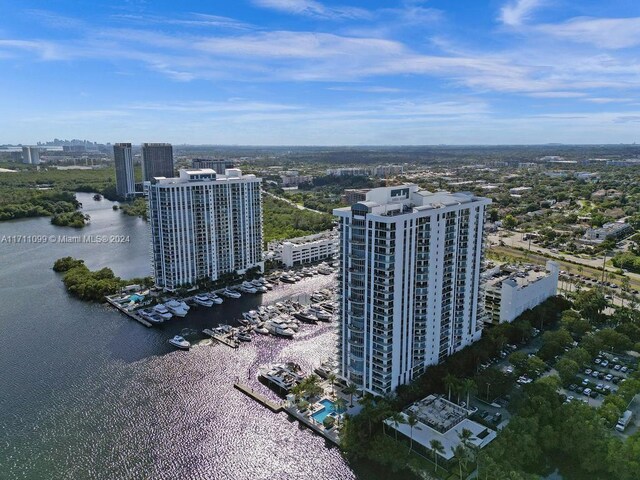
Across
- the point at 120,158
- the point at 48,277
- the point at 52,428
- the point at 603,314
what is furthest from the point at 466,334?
the point at 120,158

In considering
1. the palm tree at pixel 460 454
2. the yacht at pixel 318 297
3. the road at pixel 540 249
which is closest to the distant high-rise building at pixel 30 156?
the road at pixel 540 249

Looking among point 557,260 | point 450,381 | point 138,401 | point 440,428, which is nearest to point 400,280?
point 450,381

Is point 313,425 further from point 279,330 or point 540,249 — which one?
point 540,249

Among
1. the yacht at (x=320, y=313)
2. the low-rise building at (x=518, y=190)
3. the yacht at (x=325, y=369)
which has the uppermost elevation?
the low-rise building at (x=518, y=190)

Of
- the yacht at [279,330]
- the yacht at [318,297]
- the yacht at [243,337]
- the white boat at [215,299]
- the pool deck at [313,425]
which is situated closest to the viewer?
the pool deck at [313,425]

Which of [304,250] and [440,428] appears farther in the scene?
[304,250]

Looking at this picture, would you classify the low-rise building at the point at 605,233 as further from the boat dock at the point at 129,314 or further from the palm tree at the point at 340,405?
the boat dock at the point at 129,314

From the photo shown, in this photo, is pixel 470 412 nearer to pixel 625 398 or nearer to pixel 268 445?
pixel 625 398
